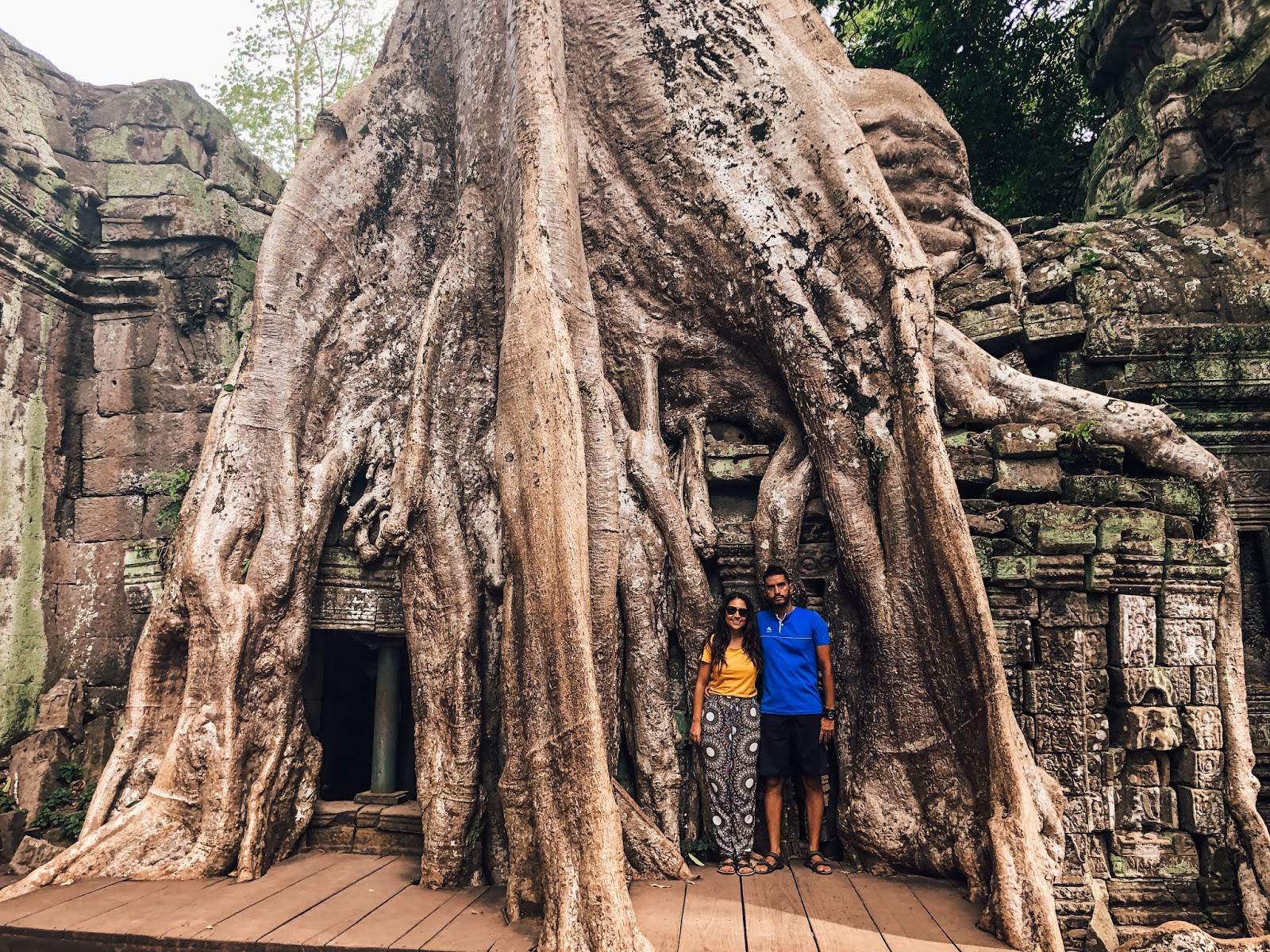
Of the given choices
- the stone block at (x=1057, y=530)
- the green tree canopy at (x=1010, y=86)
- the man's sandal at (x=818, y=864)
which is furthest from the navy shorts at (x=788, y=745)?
the green tree canopy at (x=1010, y=86)

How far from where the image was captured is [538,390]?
3016 mm

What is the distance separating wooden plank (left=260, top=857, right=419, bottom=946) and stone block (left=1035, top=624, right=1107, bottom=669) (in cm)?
268

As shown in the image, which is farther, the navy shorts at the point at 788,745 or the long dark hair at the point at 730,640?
the long dark hair at the point at 730,640

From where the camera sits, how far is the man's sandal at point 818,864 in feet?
9.88

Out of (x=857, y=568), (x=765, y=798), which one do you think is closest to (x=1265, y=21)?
(x=857, y=568)

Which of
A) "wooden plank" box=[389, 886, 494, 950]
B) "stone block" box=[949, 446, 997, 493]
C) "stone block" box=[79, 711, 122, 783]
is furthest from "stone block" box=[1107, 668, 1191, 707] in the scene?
"stone block" box=[79, 711, 122, 783]

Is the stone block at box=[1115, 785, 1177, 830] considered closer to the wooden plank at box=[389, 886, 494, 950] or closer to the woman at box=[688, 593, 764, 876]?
the woman at box=[688, 593, 764, 876]

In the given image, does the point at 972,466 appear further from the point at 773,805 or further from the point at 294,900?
the point at 294,900

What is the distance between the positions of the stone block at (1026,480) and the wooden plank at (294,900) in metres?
3.06

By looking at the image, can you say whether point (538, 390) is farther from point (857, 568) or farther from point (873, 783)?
point (873, 783)

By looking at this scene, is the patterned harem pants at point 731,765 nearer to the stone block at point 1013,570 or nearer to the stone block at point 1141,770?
the stone block at point 1013,570

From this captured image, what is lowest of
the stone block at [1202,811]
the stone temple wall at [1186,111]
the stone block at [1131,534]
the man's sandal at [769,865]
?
the man's sandal at [769,865]

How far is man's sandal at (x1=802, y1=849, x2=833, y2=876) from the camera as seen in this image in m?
3.01

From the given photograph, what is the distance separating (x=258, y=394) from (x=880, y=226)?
116 inches
